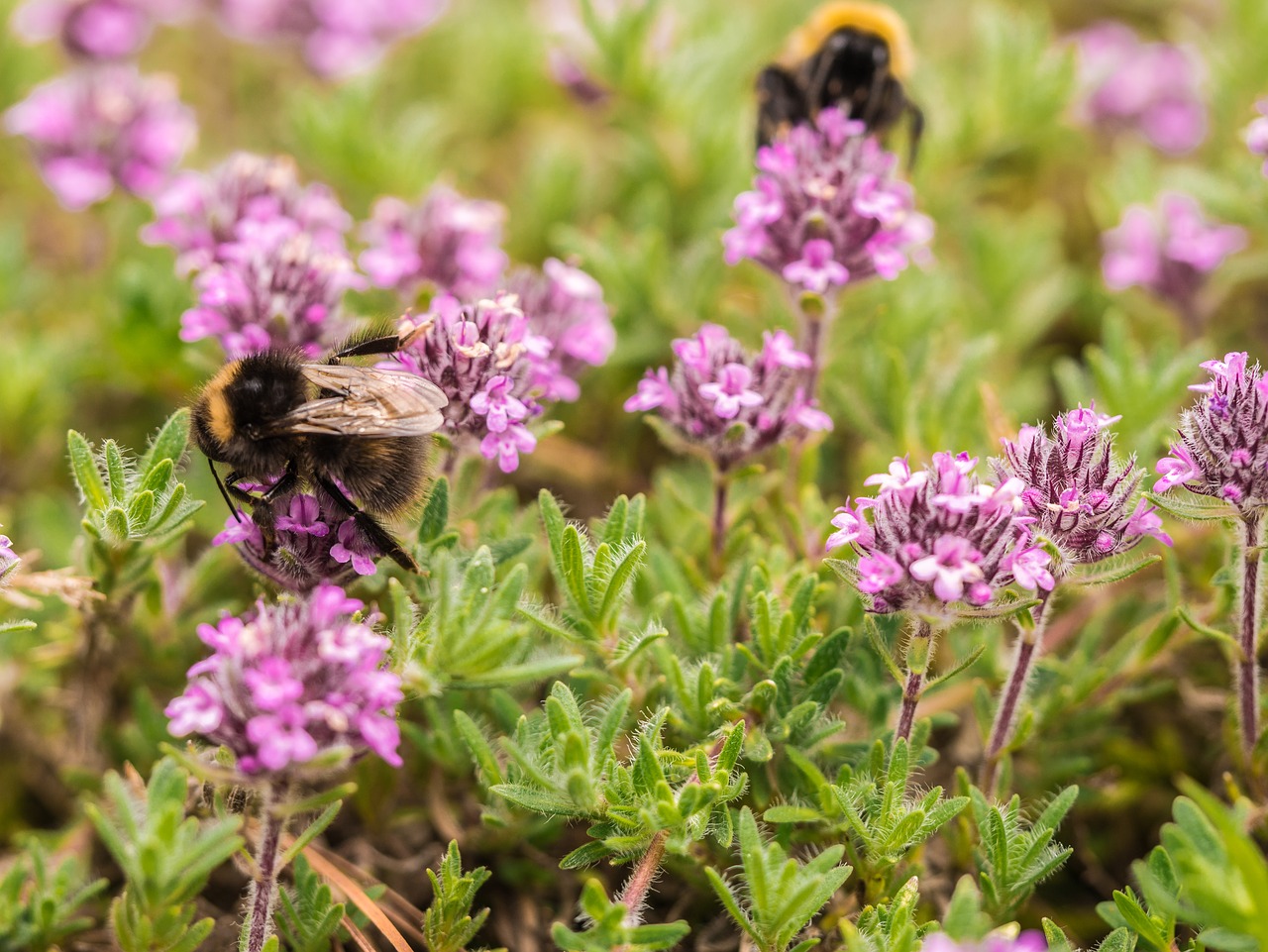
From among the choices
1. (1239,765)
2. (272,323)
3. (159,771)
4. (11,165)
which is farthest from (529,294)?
(11,165)

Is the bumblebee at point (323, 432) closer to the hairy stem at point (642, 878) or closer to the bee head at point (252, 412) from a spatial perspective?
the bee head at point (252, 412)

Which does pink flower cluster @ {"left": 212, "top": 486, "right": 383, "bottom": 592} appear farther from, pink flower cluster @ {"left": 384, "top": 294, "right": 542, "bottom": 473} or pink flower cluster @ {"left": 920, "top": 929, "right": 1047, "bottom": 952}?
pink flower cluster @ {"left": 920, "top": 929, "right": 1047, "bottom": 952}

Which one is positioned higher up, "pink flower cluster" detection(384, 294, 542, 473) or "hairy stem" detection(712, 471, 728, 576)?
"pink flower cluster" detection(384, 294, 542, 473)

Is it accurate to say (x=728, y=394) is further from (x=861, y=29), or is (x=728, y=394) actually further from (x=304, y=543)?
(x=861, y=29)

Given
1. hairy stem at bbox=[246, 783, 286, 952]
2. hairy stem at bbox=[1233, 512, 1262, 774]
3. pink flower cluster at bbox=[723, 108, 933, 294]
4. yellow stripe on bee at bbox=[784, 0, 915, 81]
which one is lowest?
hairy stem at bbox=[246, 783, 286, 952]

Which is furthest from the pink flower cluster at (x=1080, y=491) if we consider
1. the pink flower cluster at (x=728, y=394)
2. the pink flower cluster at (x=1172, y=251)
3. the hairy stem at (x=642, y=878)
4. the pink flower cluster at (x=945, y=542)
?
the pink flower cluster at (x=1172, y=251)

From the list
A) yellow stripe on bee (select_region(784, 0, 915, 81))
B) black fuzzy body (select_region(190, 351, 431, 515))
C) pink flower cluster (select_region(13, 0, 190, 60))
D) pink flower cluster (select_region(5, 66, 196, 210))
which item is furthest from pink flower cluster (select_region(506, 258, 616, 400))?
pink flower cluster (select_region(13, 0, 190, 60))

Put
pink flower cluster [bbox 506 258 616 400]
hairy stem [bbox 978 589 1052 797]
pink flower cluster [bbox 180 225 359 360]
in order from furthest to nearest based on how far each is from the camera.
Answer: pink flower cluster [bbox 506 258 616 400]
pink flower cluster [bbox 180 225 359 360]
hairy stem [bbox 978 589 1052 797]
